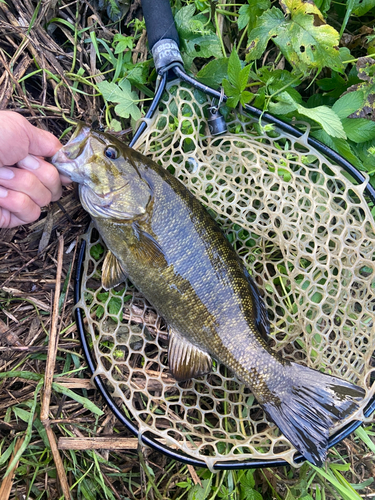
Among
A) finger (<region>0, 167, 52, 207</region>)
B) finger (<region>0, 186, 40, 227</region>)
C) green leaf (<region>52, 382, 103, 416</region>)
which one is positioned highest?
finger (<region>0, 167, 52, 207</region>)

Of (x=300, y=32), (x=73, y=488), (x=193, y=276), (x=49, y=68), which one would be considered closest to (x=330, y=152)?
(x=300, y=32)

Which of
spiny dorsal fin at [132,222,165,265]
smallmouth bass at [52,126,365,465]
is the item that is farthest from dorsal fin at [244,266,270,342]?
spiny dorsal fin at [132,222,165,265]

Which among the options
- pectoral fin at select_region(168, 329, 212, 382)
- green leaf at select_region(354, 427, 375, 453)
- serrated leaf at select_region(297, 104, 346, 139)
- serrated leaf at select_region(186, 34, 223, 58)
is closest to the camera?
serrated leaf at select_region(297, 104, 346, 139)

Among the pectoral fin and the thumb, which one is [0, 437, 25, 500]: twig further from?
the thumb

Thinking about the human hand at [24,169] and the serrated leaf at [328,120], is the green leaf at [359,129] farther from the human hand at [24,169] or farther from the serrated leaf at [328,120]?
the human hand at [24,169]

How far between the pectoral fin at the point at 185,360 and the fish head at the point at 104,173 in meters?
0.93

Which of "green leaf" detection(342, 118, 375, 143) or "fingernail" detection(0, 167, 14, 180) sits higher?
"green leaf" detection(342, 118, 375, 143)

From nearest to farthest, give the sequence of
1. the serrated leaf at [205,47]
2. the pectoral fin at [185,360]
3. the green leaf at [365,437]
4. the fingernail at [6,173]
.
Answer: the fingernail at [6,173]
the pectoral fin at [185,360]
the green leaf at [365,437]
the serrated leaf at [205,47]

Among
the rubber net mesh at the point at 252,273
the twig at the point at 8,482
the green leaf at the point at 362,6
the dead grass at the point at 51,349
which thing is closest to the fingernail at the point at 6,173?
the dead grass at the point at 51,349

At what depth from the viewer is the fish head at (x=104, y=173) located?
2164 mm

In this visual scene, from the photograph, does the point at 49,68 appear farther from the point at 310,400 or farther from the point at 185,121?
the point at 310,400

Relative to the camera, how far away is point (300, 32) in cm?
225

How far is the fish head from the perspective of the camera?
7.10 feet

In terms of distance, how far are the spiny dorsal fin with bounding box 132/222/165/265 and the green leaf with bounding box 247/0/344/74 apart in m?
1.42
